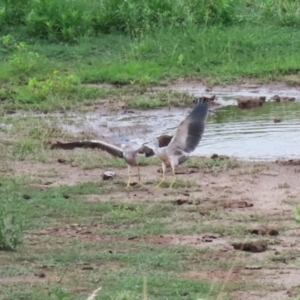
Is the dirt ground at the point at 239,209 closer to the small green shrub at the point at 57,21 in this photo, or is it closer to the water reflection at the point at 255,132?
the water reflection at the point at 255,132

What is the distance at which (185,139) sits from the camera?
7.94m

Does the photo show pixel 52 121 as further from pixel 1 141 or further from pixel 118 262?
pixel 118 262

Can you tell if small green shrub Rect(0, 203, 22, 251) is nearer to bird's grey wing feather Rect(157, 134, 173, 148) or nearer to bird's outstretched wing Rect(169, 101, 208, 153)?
bird's outstretched wing Rect(169, 101, 208, 153)

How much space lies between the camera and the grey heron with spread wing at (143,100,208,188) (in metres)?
7.90

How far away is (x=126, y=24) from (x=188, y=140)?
6.90 meters

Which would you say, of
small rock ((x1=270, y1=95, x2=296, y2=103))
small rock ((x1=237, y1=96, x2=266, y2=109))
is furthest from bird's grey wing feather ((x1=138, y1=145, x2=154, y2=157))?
small rock ((x1=270, y1=95, x2=296, y2=103))

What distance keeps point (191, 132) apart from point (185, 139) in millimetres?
73

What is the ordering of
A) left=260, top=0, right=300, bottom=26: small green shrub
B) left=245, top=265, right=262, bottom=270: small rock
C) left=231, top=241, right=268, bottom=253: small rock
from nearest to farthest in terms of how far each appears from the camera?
1. left=245, top=265, right=262, bottom=270: small rock
2. left=231, top=241, right=268, bottom=253: small rock
3. left=260, top=0, right=300, bottom=26: small green shrub

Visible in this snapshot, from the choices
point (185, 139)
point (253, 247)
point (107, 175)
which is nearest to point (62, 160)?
point (107, 175)

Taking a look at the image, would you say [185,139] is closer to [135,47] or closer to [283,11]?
[135,47]

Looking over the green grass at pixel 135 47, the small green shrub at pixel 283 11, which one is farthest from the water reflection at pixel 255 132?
the small green shrub at pixel 283 11

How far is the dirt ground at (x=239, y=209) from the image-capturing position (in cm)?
569

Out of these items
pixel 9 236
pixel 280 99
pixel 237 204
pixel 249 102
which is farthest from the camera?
pixel 280 99

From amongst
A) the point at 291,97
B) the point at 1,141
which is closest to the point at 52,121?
the point at 1,141
